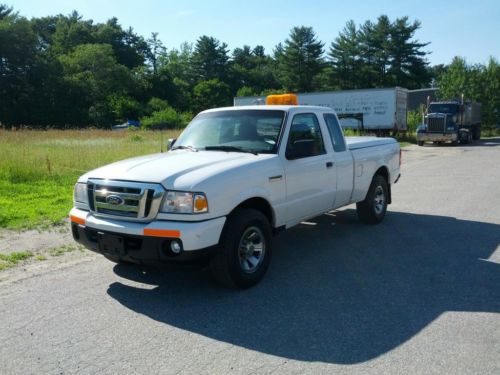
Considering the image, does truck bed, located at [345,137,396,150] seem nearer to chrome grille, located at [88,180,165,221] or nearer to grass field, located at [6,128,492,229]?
chrome grille, located at [88,180,165,221]

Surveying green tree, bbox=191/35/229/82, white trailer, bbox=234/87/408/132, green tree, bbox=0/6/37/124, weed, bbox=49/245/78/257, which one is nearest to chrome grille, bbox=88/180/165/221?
weed, bbox=49/245/78/257

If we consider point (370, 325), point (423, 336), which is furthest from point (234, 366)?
point (423, 336)

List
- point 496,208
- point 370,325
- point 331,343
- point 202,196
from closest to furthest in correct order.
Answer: point 331,343 → point 370,325 → point 202,196 → point 496,208

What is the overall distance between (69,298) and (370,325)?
9.41 ft

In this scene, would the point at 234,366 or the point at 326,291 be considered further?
the point at 326,291

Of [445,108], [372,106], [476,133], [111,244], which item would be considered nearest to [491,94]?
[476,133]

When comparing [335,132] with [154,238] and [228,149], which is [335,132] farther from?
[154,238]

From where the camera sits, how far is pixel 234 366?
11.2 feet

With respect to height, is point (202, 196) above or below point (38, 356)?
above

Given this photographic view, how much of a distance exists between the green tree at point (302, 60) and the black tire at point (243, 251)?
240ft

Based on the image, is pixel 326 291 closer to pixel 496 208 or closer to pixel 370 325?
pixel 370 325

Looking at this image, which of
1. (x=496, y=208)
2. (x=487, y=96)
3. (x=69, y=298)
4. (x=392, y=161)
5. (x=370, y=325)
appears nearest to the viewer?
(x=370, y=325)

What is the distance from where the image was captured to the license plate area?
176 inches

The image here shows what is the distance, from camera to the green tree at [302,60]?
2997 inches
